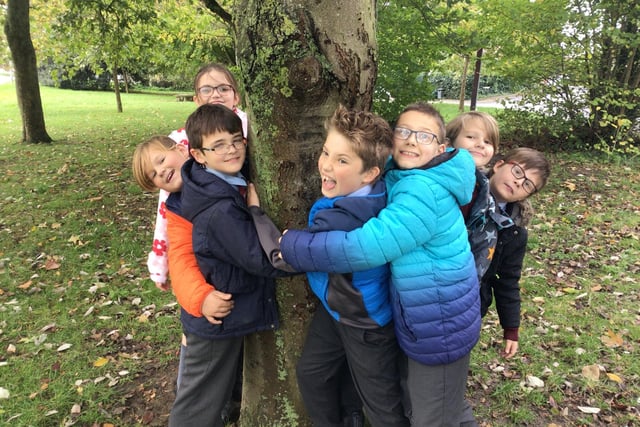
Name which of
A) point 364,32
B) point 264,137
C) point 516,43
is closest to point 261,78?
point 264,137

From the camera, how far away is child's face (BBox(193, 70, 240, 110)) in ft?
9.30

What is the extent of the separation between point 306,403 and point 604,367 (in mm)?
2793

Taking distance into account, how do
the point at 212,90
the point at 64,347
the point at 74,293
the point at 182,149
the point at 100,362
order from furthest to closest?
1. the point at 74,293
2. the point at 64,347
3. the point at 100,362
4. the point at 212,90
5. the point at 182,149

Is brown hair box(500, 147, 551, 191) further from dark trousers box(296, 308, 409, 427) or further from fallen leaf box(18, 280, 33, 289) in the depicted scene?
fallen leaf box(18, 280, 33, 289)

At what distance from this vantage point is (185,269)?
85.6 inches

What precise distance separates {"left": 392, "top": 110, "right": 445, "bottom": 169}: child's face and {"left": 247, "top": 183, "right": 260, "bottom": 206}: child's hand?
0.73 metres

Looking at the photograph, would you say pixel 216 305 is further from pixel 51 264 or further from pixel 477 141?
pixel 51 264

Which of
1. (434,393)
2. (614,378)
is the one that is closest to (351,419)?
(434,393)

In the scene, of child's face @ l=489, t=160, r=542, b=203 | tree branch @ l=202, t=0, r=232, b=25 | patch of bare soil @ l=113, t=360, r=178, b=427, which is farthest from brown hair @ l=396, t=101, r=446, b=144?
patch of bare soil @ l=113, t=360, r=178, b=427

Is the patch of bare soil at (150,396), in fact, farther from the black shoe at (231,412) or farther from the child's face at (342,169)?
the child's face at (342,169)

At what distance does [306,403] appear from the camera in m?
2.35

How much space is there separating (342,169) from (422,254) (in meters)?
0.50

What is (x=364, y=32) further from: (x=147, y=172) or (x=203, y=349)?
(x=203, y=349)

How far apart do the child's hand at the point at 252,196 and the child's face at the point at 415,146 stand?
73 cm
